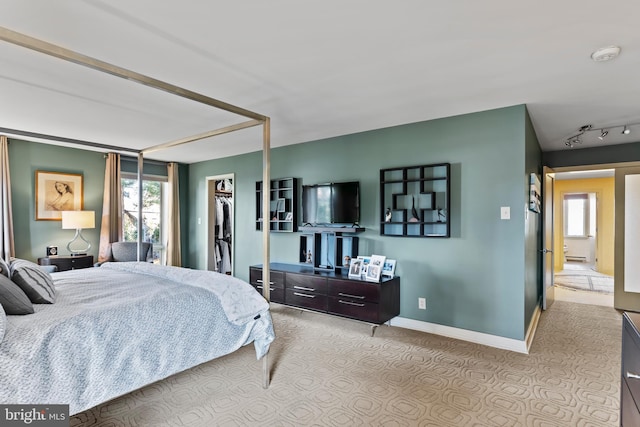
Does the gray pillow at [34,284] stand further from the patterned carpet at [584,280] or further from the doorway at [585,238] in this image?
the patterned carpet at [584,280]

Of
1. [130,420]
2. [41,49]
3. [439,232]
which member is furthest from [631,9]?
[130,420]

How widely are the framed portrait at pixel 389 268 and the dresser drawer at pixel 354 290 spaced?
321 millimetres

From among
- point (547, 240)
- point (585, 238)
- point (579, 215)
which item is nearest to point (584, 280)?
point (547, 240)

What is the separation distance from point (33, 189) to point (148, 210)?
1797mm

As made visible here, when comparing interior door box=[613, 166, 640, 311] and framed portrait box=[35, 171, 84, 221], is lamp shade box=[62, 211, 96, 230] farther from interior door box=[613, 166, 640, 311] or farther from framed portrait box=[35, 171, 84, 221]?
interior door box=[613, 166, 640, 311]

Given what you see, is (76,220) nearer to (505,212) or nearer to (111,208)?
(111,208)

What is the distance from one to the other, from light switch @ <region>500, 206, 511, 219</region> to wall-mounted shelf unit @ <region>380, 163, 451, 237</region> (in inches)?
20.0

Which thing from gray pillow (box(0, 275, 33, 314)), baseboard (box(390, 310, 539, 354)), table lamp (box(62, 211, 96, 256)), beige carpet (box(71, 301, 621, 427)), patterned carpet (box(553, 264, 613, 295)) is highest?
table lamp (box(62, 211, 96, 256))

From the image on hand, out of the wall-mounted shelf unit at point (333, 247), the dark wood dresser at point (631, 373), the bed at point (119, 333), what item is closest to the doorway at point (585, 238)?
the wall-mounted shelf unit at point (333, 247)

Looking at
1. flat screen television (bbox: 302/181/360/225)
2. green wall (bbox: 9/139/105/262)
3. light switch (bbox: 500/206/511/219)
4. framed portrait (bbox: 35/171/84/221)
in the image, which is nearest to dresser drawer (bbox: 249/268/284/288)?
flat screen television (bbox: 302/181/360/225)

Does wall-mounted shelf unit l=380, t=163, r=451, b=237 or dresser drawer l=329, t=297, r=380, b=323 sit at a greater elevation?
wall-mounted shelf unit l=380, t=163, r=451, b=237

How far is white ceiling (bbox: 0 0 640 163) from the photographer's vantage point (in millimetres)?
Result: 1851

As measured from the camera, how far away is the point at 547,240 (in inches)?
195

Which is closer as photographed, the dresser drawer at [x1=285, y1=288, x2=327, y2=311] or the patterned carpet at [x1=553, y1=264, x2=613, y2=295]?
the dresser drawer at [x1=285, y1=288, x2=327, y2=311]
